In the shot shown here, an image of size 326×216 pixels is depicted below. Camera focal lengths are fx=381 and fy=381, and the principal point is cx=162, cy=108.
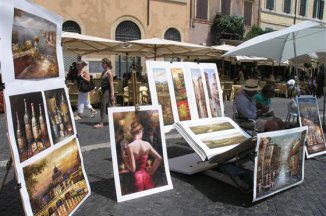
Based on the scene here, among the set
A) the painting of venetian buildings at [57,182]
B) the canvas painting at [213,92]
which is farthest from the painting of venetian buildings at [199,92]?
the painting of venetian buildings at [57,182]

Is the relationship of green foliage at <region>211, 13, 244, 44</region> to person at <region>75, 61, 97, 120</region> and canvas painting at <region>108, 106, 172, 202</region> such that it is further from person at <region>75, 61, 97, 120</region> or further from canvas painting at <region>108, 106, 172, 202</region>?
canvas painting at <region>108, 106, 172, 202</region>

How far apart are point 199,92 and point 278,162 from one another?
1.72 meters

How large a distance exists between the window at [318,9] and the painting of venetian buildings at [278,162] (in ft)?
110

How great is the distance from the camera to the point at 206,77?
17.6 ft

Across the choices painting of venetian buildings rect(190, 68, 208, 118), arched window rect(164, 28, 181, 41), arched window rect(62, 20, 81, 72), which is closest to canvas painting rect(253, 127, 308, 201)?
painting of venetian buildings rect(190, 68, 208, 118)

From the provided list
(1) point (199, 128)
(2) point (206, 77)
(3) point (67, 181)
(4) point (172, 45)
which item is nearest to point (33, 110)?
(3) point (67, 181)

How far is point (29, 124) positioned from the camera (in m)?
2.78

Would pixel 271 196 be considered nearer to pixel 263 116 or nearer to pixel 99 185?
pixel 99 185

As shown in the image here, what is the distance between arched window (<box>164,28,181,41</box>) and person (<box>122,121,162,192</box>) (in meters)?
19.8

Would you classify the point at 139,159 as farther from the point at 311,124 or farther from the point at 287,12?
the point at 287,12

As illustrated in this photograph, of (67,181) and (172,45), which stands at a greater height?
(172,45)

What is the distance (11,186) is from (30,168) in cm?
171

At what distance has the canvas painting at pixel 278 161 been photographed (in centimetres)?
360

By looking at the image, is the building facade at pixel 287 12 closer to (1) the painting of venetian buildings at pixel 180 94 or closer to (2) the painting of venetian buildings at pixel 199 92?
(2) the painting of venetian buildings at pixel 199 92
